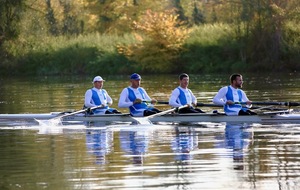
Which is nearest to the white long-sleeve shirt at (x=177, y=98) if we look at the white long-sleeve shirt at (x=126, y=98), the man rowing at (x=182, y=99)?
the man rowing at (x=182, y=99)

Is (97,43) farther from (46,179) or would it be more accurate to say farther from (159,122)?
(46,179)

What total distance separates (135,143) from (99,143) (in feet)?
2.62

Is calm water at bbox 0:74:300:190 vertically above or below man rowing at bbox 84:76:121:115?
below

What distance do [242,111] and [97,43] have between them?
145 ft

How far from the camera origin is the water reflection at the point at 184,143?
14.5m

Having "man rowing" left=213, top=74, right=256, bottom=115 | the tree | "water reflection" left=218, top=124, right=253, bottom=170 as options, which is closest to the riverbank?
the tree

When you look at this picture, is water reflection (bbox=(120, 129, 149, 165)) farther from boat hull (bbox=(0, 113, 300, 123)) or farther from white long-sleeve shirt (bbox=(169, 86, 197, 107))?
white long-sleeve shirt (bbox=(169, 86, 197, 107))

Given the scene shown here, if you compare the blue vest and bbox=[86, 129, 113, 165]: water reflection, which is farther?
the blue vest

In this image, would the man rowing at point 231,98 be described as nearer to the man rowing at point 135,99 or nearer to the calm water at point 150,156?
the calm water at point 150,156

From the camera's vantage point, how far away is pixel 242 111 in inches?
800

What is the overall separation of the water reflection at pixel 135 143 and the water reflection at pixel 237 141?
1.54 meters

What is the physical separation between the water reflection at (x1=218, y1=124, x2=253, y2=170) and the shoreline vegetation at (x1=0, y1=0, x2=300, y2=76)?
3512 cm

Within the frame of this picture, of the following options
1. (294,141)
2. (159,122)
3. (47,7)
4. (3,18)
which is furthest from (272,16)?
(294,141)

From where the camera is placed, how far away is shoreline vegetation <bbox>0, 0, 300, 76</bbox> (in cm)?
5416
